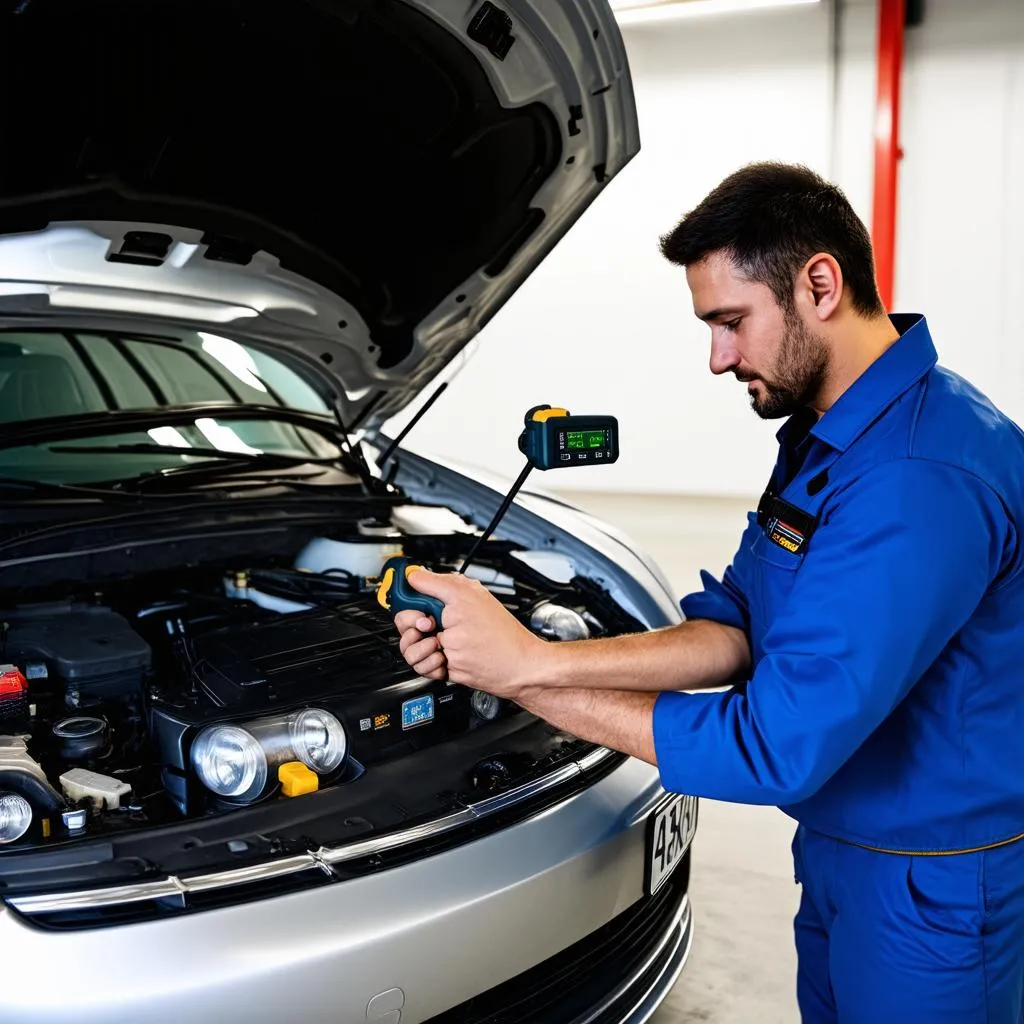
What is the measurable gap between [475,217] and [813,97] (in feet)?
15.6

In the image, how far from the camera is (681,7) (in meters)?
5.79

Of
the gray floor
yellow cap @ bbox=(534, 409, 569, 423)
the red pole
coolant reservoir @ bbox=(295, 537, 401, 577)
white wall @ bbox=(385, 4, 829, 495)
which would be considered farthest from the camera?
white wall @ bbox=(385, 4, 829, 495)

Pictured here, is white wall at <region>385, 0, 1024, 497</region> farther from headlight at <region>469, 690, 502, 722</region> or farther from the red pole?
headlight at <region>469, 690, 502, 722</region>

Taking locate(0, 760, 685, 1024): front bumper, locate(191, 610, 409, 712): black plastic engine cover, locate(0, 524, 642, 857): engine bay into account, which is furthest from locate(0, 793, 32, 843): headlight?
locate(191, 610, 409, 712): black plastic engine cover

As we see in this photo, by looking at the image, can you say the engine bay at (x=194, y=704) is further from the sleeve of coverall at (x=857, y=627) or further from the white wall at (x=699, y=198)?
the white wall at (x=699, y=198)

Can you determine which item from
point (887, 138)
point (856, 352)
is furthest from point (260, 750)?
point (887, 138)

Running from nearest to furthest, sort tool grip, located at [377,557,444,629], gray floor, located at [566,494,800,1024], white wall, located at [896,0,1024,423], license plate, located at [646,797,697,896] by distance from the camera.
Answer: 1. tool grip, located at [377,557,444,629]
2. license plate, located at [646,797,697,896]
3. gray floor, located at [566,494,800,1024]
4. white wall, located at [896,0,1024,423]

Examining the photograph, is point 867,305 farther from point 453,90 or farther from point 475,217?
point 475,217

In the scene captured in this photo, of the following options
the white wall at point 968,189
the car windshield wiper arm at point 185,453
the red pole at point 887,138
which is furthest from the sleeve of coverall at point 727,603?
the white wall at point 968,189

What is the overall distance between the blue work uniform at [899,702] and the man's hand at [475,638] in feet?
0.57

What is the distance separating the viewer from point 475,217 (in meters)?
2.07

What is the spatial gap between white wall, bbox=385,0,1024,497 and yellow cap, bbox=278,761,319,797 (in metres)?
5.37

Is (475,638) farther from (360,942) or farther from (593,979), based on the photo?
(593,979)

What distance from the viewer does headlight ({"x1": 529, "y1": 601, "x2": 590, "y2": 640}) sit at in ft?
6.17
